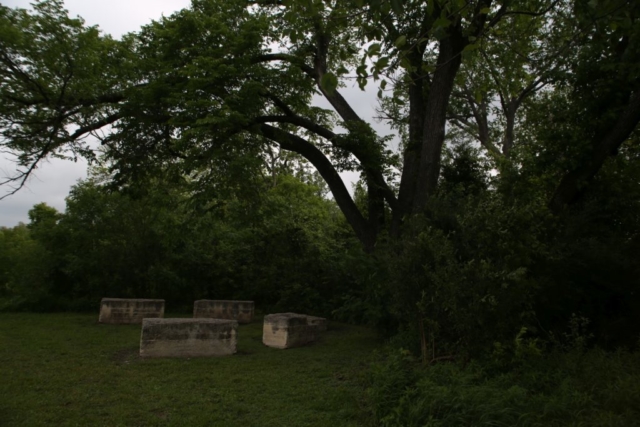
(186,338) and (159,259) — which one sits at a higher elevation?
(159,259)

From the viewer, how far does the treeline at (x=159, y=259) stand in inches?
696

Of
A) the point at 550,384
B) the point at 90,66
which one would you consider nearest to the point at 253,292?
the point at 90,66

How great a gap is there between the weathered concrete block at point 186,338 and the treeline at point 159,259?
7.05m

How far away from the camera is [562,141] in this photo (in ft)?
34.6

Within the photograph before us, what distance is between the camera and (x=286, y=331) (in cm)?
1123

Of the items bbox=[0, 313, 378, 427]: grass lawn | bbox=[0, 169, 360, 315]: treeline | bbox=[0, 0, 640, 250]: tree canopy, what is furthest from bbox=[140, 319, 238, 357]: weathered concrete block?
bbox=[0, 169, 360, 315]: treeline

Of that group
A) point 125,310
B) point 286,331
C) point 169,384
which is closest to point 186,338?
point 169,384

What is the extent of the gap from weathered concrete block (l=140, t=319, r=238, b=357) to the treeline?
7052mm

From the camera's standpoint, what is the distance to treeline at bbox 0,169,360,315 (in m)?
17.7

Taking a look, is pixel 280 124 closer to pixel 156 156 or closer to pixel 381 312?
pixel 156 156

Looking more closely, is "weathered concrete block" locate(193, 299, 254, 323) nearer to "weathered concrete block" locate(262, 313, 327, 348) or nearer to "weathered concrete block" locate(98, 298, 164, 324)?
"weathered concrete block" locate(98, 298, 164, 324)

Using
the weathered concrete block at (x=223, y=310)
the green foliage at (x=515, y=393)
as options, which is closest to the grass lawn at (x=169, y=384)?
the green foliage at (x=515, y=393)

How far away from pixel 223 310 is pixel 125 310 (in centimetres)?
302

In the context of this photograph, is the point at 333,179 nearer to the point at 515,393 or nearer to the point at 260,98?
the point at 260,98
